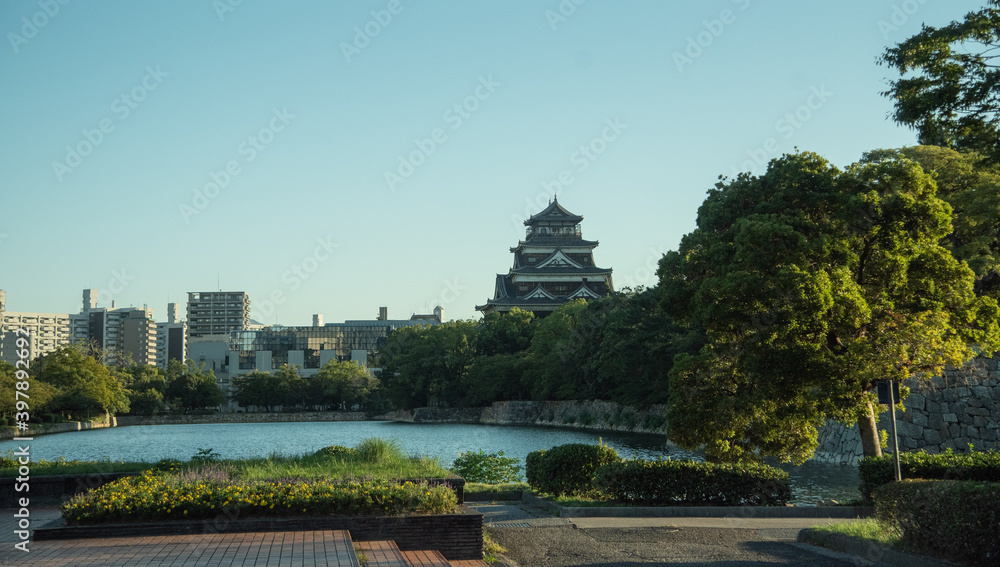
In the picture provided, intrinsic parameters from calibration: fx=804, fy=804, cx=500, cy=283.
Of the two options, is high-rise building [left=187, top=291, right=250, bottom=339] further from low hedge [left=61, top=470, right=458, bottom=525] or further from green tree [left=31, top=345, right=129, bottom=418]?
low hedge [left=61, top=470, right=458, bottom=525]

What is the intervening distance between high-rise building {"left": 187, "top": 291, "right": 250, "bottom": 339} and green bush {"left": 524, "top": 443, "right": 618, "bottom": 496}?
180136 mm

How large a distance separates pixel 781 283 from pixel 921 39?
449 cm

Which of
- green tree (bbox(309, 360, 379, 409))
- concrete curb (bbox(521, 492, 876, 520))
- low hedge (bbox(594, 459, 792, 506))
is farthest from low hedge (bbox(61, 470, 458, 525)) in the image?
green tree (bbox(309, 360, 379, 409))

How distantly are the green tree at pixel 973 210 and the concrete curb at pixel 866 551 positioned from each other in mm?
16800

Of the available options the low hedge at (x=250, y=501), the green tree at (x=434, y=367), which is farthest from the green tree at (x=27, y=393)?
the low hedge at (x=250, y=501)

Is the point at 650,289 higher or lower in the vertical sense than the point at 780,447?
higher

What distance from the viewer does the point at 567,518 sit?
10930 millimetres

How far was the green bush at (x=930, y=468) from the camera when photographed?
38.6 feet

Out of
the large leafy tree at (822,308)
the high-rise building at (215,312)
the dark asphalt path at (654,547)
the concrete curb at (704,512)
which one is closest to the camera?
the dark asphalt path at (654,547)

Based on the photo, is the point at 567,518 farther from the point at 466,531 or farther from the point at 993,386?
the point at 993,386

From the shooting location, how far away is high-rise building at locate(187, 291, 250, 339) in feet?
602

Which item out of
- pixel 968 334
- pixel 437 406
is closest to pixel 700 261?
pixel 968 334

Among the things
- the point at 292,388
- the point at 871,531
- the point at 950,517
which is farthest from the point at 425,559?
the point at 292,388

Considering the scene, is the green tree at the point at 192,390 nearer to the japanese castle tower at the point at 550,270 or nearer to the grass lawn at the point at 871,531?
the japanese castle tower at the point at 550,270
